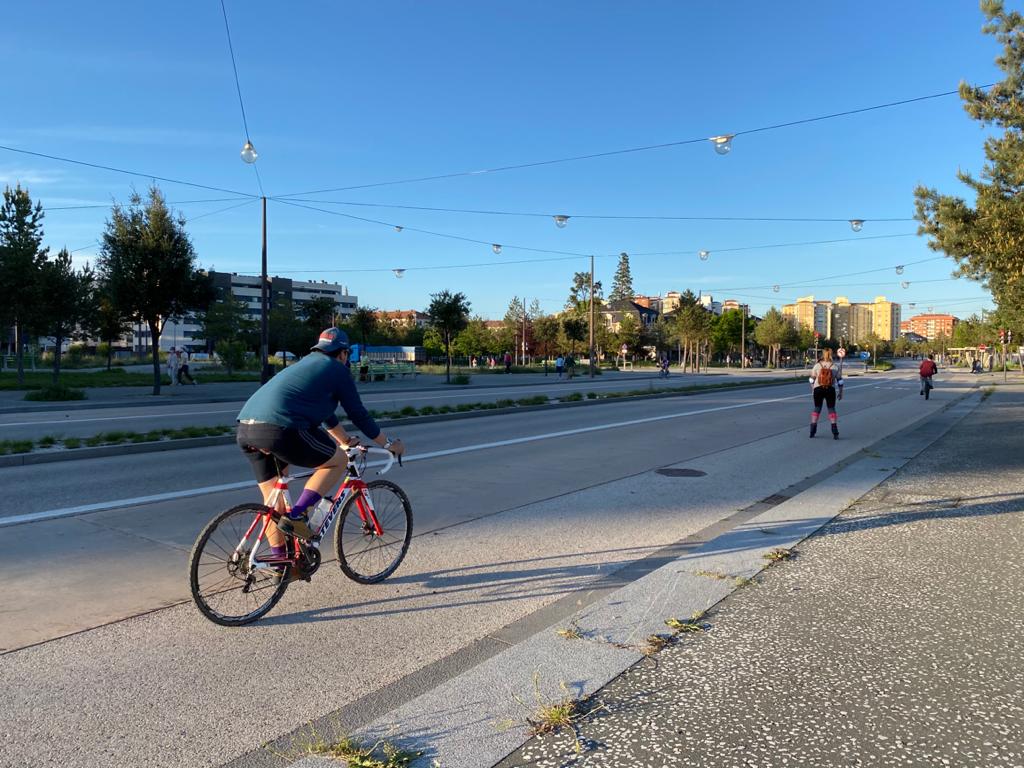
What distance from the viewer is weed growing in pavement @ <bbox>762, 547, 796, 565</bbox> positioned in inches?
205

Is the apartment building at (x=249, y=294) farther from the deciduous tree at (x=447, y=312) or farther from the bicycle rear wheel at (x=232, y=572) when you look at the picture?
the bicycle rear wheel at (x=232, y=572)

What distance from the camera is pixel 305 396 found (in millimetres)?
4066

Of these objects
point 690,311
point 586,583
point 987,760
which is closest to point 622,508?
point 586,583

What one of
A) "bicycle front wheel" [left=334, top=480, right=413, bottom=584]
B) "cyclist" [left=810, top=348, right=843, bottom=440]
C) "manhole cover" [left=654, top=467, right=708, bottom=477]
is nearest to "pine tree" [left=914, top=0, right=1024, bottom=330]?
"cyclist" [left=810, top=348, right=843, bottom=440]

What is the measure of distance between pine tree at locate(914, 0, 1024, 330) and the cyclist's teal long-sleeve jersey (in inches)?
381

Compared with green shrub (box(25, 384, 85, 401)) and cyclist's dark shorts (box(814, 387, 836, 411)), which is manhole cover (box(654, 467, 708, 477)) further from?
green shrub (box(25, 384, 85, 401))

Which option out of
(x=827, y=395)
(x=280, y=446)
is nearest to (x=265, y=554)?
(x=280, y=446)

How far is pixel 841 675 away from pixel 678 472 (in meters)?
6.18

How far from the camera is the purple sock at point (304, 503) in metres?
4.20

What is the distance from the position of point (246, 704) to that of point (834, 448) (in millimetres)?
11466

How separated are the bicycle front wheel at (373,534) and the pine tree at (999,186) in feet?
31.1

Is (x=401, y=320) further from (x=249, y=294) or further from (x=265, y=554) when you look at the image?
(x=265, y=554)

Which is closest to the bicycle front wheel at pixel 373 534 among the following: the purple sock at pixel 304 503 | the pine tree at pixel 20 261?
the purple sock at pixel 304 503

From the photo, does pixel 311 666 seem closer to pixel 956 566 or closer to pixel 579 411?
pixel 956 566
